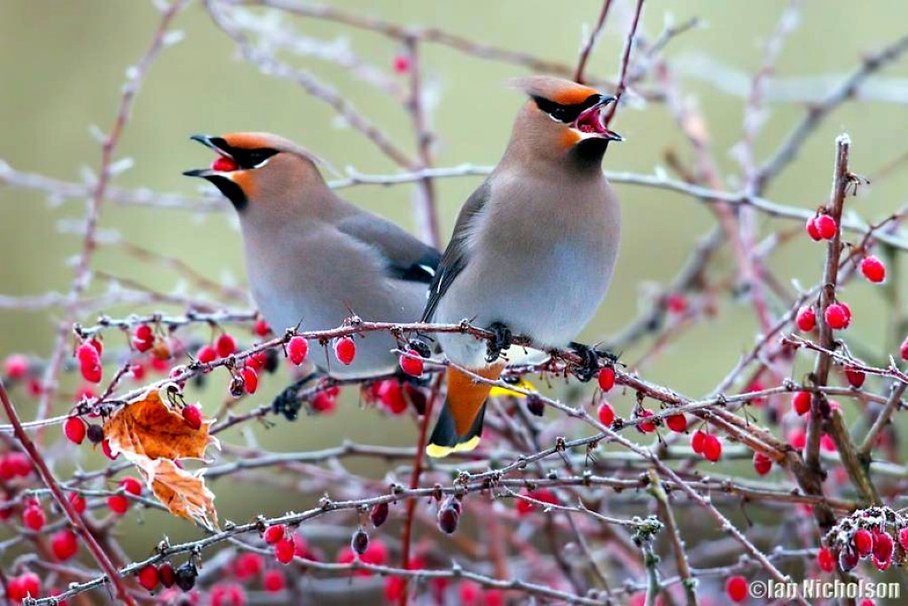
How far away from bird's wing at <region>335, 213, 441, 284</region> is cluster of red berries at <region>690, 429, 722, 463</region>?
1322 mm

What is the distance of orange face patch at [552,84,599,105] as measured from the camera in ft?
8.99

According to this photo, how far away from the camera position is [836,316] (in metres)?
1.94

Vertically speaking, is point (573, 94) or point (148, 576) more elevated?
point (573, 94)

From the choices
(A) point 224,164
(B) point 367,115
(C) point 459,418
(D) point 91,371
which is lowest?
(C) point 459,418

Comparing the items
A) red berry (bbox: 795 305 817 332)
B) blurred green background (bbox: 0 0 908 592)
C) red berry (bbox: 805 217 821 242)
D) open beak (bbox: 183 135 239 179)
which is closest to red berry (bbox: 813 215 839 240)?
red berry (bbox: 805 217 821 242)

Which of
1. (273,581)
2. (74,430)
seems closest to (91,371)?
(74,430)

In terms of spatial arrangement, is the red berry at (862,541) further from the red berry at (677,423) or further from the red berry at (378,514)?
the red berry at (378,514)

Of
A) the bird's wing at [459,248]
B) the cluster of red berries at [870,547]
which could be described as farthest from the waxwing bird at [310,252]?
the cluster of red berries at [870,547]

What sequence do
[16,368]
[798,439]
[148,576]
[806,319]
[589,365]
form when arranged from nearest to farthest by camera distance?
[148,576], [806,319], [589,365], [798,439], [16,368]

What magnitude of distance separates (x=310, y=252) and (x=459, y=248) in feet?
1.85

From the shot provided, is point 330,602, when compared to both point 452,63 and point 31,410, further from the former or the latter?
point 452,63

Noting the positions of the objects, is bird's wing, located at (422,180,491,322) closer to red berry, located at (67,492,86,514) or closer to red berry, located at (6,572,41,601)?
red berry, located at (67,492,86,514)

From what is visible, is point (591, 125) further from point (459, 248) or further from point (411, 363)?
point (411, 363)

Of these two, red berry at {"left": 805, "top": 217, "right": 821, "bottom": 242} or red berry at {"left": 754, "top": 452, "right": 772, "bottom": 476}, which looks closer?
red berry at {"left": 805, "top": 217, "right": 821, "bottom": 242}
